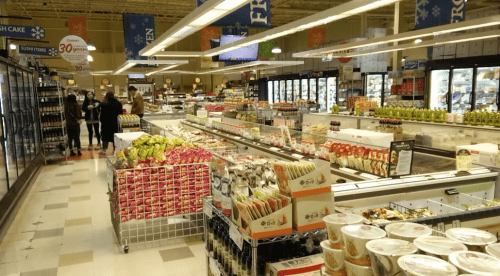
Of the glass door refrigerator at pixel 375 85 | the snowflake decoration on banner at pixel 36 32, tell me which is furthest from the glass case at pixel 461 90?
the snowflake decoration on banner at pixel 36 32

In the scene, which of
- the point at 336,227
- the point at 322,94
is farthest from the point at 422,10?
the point at 322,94

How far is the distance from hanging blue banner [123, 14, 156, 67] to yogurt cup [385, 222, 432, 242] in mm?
10216

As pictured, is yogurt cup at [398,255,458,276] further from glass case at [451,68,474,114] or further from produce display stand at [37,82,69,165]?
glass case at [451,68,474,114]

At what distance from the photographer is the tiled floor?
423 centimetres

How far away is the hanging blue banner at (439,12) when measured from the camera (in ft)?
22.0

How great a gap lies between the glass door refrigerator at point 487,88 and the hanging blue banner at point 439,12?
13.2 feet

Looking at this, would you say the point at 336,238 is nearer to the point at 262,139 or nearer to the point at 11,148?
the point at 262,139

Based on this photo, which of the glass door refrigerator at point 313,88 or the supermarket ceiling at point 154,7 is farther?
the supermarket ceiling at point 154,7

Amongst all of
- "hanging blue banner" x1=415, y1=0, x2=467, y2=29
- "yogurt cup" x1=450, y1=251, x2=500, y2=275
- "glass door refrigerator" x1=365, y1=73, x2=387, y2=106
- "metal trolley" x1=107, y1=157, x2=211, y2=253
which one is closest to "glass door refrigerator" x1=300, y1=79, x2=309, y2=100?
"glass door refrigerator" x1=365, y1=73, x2=387, y2=106

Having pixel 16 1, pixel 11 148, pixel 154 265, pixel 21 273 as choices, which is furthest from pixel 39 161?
pixel 16 1

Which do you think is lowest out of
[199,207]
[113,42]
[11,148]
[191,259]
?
[191,259]

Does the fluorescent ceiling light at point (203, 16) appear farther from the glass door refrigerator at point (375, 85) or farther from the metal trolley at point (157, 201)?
the glass door refrigerator at point (375, 85)

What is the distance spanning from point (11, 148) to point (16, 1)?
547 inches

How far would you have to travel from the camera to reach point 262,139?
633 cm
